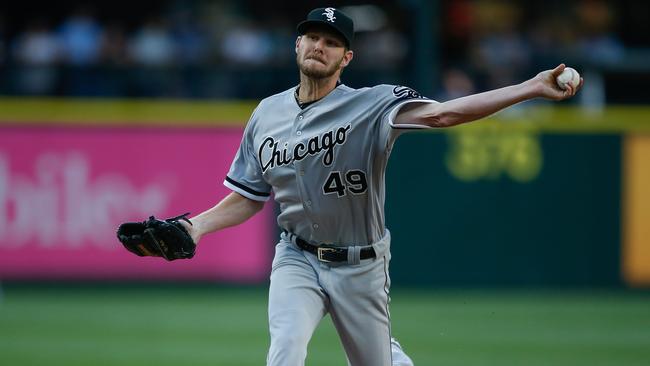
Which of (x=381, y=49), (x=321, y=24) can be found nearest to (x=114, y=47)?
(x=381, y=49)

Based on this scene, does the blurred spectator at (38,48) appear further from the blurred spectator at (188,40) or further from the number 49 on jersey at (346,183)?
the number 49 on jersey at (346,183)

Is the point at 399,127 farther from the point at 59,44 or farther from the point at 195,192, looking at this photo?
the point at 59,44

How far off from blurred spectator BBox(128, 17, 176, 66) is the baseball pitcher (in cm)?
953

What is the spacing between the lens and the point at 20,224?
1382cm

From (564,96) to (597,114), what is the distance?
9460 millimetres

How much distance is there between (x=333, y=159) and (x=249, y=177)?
63 centimetres

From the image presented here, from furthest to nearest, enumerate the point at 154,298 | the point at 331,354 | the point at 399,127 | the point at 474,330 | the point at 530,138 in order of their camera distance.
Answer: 1. the point at 530,138
2. the point at 154,298
3. the point at 474,330
4. the point at 331,354
5. the point at 399,127

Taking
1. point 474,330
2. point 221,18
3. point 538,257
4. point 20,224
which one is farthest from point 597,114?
point 20,224

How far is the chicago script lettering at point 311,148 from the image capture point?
6.43 m

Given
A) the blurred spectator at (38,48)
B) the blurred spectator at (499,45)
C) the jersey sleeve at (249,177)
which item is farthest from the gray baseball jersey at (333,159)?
the blurred spectator at (499,45)

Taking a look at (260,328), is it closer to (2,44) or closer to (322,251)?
(322,251)

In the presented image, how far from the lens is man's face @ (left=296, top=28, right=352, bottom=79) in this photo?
6398 millimetres

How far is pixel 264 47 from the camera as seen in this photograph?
54.5ft

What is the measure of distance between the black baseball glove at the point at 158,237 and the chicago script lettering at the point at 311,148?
62cm
